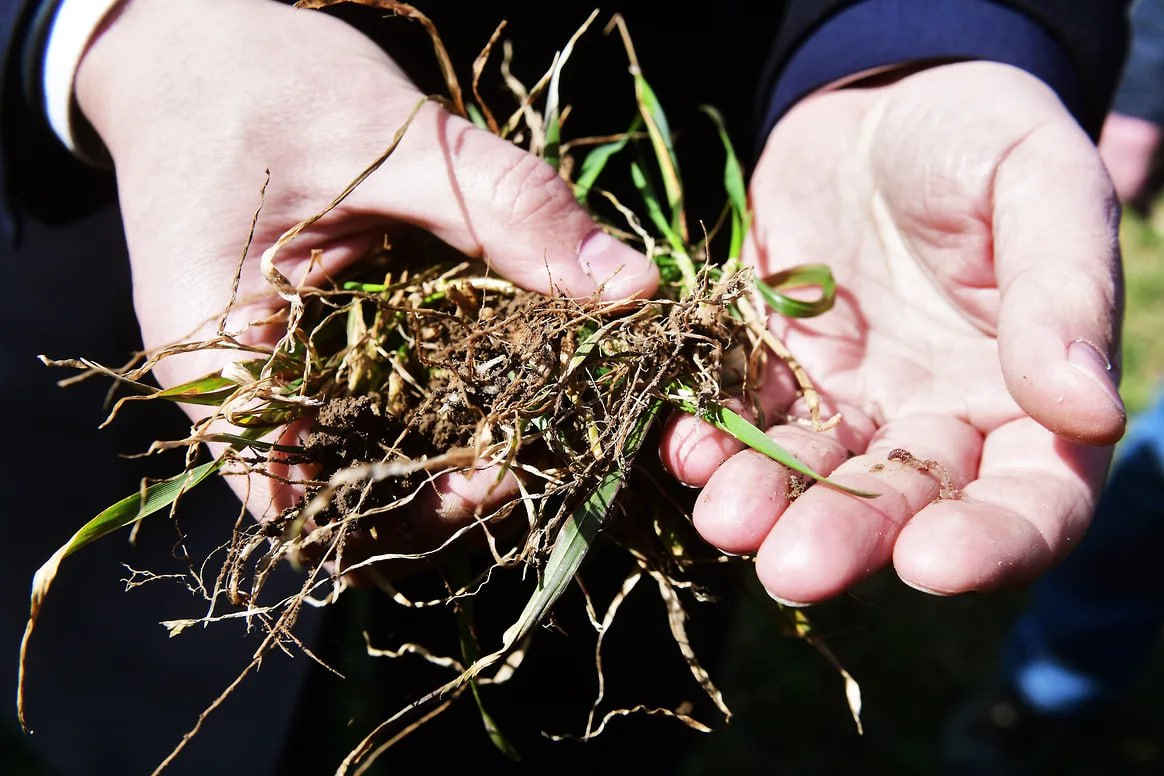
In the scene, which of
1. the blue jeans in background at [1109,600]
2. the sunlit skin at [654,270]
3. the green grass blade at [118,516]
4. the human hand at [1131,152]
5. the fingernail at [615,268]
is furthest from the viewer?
the human hand at [1131,152]

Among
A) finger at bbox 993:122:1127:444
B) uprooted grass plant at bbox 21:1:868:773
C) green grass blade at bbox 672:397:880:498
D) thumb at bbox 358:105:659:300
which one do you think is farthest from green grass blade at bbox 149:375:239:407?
finger at bbox 993:122:1127:444

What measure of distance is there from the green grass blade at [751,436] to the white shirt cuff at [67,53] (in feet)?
3.19

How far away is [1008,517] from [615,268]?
58 cm

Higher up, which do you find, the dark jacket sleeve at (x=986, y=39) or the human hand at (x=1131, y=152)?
the dark jacket sleeve at (x=986, y=39)

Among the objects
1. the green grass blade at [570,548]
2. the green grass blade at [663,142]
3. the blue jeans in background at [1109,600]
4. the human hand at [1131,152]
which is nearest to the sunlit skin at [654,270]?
the green grass blade at [570,548]

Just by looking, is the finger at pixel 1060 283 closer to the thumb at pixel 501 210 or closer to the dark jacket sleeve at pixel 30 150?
the thumb at pixel 501 210

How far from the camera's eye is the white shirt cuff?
1.21m

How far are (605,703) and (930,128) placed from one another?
3.86ft

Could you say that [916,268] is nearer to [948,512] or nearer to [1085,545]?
[948,512]

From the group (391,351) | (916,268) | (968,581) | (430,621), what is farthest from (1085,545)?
(391,351)

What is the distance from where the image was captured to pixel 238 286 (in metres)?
1.12

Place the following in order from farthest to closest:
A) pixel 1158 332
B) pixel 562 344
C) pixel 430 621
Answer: pixel 1158 332
pixel 430 621
pixel 562 344

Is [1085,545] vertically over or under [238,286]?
under

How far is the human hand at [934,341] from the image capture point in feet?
3.31
